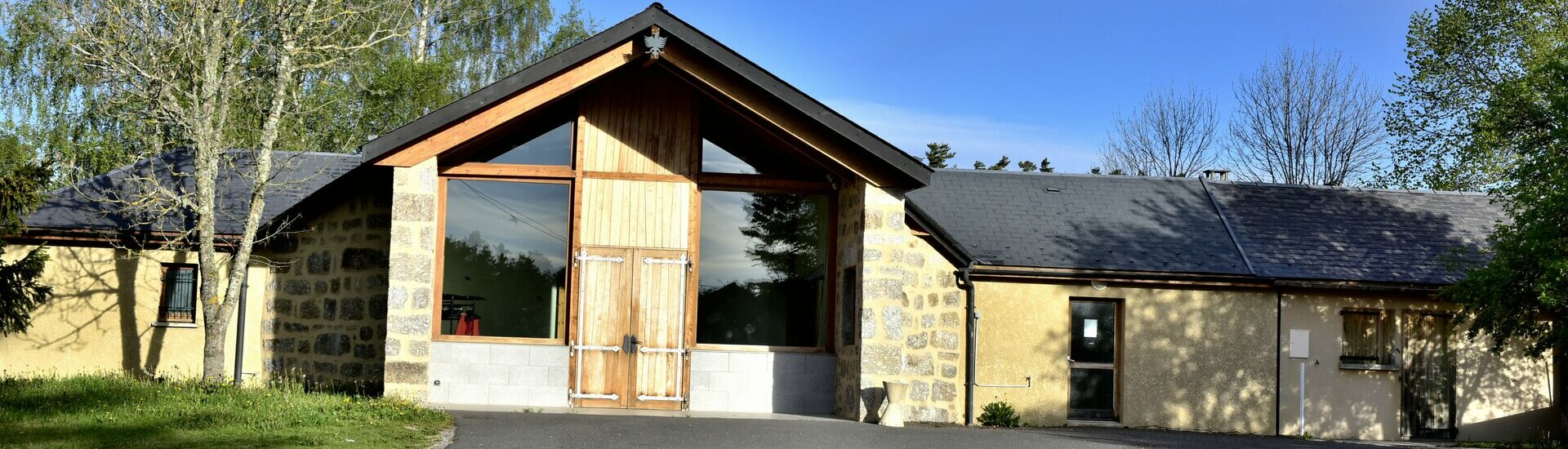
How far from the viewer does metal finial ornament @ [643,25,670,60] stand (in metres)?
13.6

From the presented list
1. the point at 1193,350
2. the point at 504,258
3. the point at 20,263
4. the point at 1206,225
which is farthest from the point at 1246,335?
the point at 20,263

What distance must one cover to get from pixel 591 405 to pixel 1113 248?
276 inches

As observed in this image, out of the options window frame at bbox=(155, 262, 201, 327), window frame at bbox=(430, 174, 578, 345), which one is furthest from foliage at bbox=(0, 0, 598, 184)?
window frame at bbox=(430, 174, 578, 345)

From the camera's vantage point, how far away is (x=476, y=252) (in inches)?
571

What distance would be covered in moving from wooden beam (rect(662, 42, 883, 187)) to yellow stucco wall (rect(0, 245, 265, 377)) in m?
5.78

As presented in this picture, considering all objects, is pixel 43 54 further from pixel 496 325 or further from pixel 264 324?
pixel 496 325

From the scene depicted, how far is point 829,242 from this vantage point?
15273 mm

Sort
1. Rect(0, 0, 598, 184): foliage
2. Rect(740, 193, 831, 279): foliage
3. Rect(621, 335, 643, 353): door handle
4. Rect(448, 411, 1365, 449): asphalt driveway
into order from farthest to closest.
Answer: Rect(0, 0, 598, 184): foliage → Rect(740, 193, 831, 279): foliage → Rect(621, 335, 643, 353): door handle → Rect(448, 411, 1365, 449): asphalt driveway

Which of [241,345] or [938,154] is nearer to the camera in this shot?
[241,345]

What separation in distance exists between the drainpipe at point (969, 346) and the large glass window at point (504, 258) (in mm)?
4605

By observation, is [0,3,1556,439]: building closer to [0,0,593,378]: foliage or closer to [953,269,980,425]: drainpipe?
[953,269,980,425]: drainpipe

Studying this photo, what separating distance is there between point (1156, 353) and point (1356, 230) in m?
4.06

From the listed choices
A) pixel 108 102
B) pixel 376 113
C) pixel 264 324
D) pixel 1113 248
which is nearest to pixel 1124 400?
pixel 1113 248

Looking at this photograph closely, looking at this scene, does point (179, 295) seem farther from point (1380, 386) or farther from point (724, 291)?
point (1380, 386)
